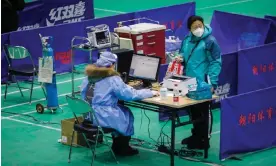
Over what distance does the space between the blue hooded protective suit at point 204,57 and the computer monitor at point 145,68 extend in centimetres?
51

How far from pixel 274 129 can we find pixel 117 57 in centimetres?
262

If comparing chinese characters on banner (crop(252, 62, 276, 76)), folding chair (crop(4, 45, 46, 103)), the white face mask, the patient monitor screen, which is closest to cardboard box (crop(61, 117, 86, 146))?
the patient monitor screen

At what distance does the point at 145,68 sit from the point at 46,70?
8.58ft

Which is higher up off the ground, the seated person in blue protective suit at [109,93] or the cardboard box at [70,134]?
the seated person in blue protective suit at [109,93]

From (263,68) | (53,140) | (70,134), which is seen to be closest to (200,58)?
(70,134)

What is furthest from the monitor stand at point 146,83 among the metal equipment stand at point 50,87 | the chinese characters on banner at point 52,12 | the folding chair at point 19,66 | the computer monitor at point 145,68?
the chinese characters on banner at point 52,12

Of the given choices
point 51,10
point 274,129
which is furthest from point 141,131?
point 51,10

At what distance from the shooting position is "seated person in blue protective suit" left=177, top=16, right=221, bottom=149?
10.4 meters

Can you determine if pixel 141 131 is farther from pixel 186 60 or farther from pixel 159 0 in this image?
pixel 159 0

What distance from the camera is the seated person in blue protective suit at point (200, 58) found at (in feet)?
34.1

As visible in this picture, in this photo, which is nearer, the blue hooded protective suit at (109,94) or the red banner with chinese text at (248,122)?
the blue hooded protective suit at (109,94)

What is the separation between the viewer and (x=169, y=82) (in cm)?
1001

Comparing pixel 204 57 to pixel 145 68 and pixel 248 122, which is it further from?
pixel 248 122

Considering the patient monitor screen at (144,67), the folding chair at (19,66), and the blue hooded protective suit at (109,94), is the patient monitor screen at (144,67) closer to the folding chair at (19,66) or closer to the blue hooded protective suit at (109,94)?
the blue hooded protective suit at (109,94)
